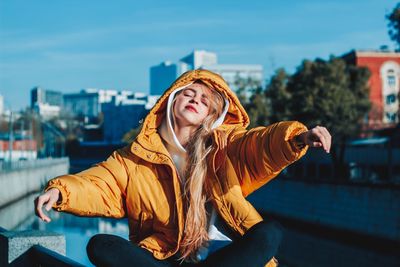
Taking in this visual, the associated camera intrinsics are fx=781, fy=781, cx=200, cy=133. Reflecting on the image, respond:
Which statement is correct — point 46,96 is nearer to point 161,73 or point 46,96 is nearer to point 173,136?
point 161,73

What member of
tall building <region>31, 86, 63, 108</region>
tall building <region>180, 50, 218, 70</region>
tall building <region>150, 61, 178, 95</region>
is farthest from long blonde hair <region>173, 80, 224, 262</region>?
tall building <region>180, 50, 218, 70</region>

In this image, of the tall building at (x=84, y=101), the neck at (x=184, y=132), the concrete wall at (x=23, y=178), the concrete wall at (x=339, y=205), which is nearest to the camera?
the neck at (x=184, y=132)

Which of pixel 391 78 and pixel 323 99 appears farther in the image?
pixel 391 78

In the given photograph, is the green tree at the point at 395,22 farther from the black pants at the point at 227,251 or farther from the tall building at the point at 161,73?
the tall building at the point at 161,73

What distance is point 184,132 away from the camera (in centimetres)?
412

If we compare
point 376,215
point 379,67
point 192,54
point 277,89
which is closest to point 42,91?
point 192,54

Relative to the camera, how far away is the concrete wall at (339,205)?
67.9 feet

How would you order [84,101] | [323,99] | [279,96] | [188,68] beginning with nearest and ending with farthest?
[323,99], [279,96], [188,68], [84,101]

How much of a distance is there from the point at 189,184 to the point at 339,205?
20.6 meters

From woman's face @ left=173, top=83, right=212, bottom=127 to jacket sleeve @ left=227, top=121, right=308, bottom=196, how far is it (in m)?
0.27

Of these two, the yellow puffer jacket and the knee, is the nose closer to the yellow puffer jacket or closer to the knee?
the yellow puffer jacket

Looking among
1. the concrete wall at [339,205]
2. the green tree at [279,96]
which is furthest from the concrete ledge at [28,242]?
the green tree at [279,96]

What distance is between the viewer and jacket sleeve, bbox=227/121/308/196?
3.40 m

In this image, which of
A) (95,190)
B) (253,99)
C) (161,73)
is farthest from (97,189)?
(161,73)
